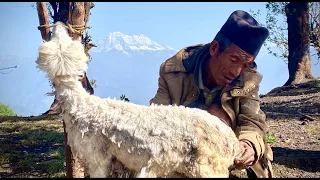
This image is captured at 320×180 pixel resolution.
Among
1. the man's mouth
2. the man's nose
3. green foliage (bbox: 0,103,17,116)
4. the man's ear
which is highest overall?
the man's ear

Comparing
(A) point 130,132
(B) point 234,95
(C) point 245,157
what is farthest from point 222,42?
(A) point 130,132

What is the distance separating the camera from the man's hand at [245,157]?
9.17 feet

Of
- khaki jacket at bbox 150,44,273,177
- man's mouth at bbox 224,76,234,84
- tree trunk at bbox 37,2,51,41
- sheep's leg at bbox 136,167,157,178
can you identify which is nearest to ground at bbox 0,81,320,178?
khaki jacket at bbox 150,44,273,177

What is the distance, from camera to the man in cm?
332

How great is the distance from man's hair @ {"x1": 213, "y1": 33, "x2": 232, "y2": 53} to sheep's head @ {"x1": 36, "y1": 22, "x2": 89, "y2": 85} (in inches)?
56.3

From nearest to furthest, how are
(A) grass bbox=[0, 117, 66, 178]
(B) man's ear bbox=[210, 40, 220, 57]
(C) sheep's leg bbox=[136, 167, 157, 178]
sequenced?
(C) sheep's leg bbox=[136, 167, 157, 178] → (B) man's ear bbox=[210, 40, 220, 57] → (A) grass bbox=[0, 117, 66, 178]

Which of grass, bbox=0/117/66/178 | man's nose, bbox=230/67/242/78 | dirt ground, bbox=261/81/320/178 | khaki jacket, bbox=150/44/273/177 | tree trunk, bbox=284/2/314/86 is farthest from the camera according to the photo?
tree trunk, bbox=284/2/314/86

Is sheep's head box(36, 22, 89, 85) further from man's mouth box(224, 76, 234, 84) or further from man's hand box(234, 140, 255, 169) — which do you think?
man's mouth box(224, 76, 234, 84)

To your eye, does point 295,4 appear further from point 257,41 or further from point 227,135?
point 227,135

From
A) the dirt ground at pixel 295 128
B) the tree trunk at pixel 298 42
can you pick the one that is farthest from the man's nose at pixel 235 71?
the tree trunk at pixel 298 42

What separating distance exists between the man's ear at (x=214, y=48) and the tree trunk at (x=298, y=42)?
12.2 metres

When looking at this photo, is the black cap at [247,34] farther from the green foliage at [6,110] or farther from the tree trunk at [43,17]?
the green foliage at [6,110]

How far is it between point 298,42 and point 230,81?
41.7 feet

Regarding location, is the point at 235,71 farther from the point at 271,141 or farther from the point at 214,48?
the point at 271,141
